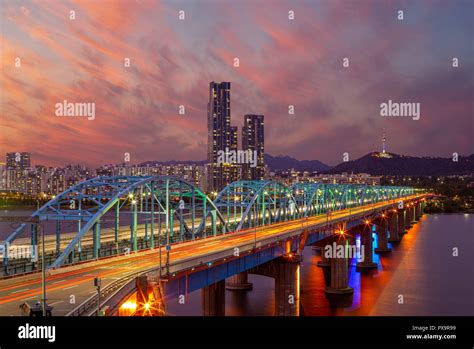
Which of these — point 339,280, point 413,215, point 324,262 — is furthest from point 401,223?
point 339,280

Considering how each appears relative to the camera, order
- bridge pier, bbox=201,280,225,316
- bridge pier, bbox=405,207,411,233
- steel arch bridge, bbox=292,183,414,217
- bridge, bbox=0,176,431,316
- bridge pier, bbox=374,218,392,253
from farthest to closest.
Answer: bridge pier, bbox=405,207,411,233 < bridge pier, bbox=374,218,392,253 < steel arch bridge, bbox=292,183,414,217 < bridge pier, bbox=201,280,225,316 < bridge, bbox=0,176,431,316

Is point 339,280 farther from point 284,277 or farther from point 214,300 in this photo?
point 214,300

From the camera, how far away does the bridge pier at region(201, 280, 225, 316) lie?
50.3 metres

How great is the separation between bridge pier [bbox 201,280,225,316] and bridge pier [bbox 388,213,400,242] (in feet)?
267

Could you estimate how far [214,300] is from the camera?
1989 inches

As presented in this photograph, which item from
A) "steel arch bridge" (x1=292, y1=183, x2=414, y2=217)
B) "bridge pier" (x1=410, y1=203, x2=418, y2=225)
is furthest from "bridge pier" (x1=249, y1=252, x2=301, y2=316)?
"bridge pier" (x1=410, y1=203, x2=418, y2=225)

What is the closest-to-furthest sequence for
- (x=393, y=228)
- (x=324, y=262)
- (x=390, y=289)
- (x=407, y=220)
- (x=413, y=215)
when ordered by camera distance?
(x=390, y=289) < (x=324, y=262) < (x=393, y=228) < (x=407, y=220) < (x=413, y=215)

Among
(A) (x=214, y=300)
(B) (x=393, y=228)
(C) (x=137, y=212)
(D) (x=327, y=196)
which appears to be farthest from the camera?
(B) (x=393, y=228)

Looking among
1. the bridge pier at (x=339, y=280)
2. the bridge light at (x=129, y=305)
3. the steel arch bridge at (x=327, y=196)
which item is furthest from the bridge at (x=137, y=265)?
the steel arch bridge at (x=327, y=196)

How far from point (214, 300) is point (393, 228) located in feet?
284

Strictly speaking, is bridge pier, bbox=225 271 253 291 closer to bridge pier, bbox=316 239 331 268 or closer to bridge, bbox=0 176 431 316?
bridge, bbox=0 176 431 316
